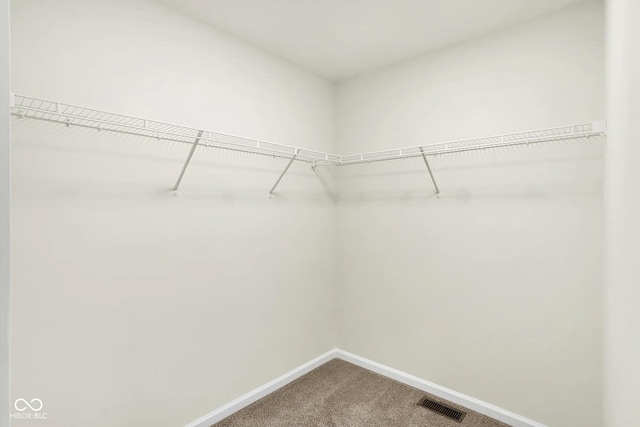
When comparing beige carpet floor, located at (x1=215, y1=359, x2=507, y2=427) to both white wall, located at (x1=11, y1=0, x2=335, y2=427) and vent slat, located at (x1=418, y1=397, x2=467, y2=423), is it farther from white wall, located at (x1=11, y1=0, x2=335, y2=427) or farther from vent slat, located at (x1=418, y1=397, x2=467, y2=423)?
white wall, located at (x1=11, y1=0, x2=335, y2=427)

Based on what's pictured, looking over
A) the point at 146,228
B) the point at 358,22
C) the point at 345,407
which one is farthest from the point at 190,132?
the point at 345,407

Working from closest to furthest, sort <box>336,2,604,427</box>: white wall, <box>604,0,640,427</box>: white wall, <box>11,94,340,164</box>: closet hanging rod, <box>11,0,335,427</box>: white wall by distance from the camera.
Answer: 1. <box>604,0,640,427</box>: white wall
2. <box>11,94,340,164</box>: closet hanging rod
3. <box>11,0,335,427</box>: white wall
4. <box>336,2,604,427</box>: white wall

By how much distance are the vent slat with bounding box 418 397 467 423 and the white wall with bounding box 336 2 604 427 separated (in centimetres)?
16

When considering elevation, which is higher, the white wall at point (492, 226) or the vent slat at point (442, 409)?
the white wall at point (492, 226)

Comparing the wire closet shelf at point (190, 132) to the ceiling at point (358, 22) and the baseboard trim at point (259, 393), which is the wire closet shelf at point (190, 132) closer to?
the ceiling at point (358, 22)

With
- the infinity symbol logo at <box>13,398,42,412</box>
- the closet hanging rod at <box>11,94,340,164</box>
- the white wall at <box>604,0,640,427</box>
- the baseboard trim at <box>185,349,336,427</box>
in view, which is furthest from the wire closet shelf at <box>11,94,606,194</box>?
the baseboard trim at <box>185,349,336,427</box>

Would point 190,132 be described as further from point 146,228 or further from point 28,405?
point 28,405

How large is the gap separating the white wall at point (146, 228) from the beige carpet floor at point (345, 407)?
0.19 meters

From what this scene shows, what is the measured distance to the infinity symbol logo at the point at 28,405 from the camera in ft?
4.67

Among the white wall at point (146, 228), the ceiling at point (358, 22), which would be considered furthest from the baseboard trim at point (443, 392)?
the ceiling at point (358, 22)

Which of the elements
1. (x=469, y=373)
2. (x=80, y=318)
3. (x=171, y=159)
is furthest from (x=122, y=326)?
(x=469, y=373)

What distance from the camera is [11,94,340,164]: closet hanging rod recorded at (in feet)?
4.46

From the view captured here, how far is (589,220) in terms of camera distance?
1.83 m

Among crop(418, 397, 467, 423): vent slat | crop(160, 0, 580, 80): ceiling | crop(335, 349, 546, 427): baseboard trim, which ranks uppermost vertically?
crop(160, 0, 580, 80): ceiling
